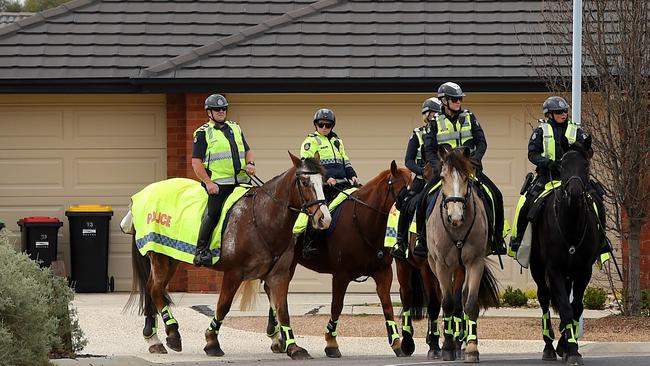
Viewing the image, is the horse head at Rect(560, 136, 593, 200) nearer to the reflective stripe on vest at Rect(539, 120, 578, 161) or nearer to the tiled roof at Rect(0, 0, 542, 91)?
the reflective stripe on vest at Rect(539, 120, 578, 161)

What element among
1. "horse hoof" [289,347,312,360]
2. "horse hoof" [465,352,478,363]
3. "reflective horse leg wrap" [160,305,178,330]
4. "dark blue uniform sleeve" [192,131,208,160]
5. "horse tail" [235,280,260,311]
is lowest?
"horse hoof" [289,347,312,360]

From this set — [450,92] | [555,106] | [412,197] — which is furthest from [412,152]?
[555,106]

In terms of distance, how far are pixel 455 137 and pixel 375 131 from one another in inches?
289

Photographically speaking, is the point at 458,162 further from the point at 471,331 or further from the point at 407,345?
the point at 407,345

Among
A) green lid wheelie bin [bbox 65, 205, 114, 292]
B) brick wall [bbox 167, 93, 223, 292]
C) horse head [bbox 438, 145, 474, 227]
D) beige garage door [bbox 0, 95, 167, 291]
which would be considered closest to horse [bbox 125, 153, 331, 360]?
horse head [bbox 438, 145, 474, 227]

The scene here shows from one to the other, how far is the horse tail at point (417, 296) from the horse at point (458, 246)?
3.82ft

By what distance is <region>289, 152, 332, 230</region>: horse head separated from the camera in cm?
1430

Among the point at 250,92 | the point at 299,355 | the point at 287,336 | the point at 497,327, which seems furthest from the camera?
the point at 250,92

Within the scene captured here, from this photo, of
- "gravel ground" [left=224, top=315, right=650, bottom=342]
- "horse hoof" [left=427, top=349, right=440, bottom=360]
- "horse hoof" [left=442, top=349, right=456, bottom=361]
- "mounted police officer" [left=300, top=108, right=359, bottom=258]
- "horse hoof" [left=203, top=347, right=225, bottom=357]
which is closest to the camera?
"horse hoof" [left=442, top=349, right=456, bottom=361]

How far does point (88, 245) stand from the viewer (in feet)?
71.2

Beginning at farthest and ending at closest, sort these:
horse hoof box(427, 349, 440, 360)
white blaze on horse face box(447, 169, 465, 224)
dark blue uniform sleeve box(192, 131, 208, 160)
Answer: dark blue uniform sleeve box(192, 131, 208, 160) → horse hoof box(427, 349, 440, 360) → white blaze on horse face box(447, 169, 465, 224)

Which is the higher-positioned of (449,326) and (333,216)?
(333,216)

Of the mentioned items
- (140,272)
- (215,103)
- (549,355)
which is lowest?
(549,355)

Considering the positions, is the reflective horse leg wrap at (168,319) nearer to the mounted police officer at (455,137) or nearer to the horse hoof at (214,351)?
the horse hoof at (214,351)
